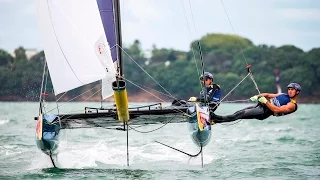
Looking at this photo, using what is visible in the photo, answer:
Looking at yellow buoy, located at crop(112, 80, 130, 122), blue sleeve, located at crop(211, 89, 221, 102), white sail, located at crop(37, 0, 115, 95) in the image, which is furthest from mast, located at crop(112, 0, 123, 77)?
blue sleeve, located at crop(211, 89, 221, 102)

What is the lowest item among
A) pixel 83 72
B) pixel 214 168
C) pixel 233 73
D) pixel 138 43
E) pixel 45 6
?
pixel 214 168

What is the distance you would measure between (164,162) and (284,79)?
190 ft

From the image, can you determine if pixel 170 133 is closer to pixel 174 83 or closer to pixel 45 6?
pixel 45 6

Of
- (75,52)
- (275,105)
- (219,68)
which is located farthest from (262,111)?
(219,68)

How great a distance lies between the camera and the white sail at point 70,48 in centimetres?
1451

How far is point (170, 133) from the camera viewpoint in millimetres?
25156

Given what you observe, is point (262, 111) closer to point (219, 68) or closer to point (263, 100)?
point (263, 100)

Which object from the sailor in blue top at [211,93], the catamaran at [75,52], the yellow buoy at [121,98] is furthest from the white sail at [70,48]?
the sailor in blue top at [211,93]

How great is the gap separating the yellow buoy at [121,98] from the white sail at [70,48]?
0.78m

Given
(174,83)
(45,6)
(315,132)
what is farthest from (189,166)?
(174,83)

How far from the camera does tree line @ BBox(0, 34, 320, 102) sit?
68.9 meters

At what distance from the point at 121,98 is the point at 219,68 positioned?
65856 millimetres

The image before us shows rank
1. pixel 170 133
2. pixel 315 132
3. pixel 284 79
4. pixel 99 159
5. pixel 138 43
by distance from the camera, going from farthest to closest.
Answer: pixel 138 43 → pixel 284 79 → pixel 315 132 → pixel 170 133 → pixel 99 159

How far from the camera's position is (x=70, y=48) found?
47.7ft
